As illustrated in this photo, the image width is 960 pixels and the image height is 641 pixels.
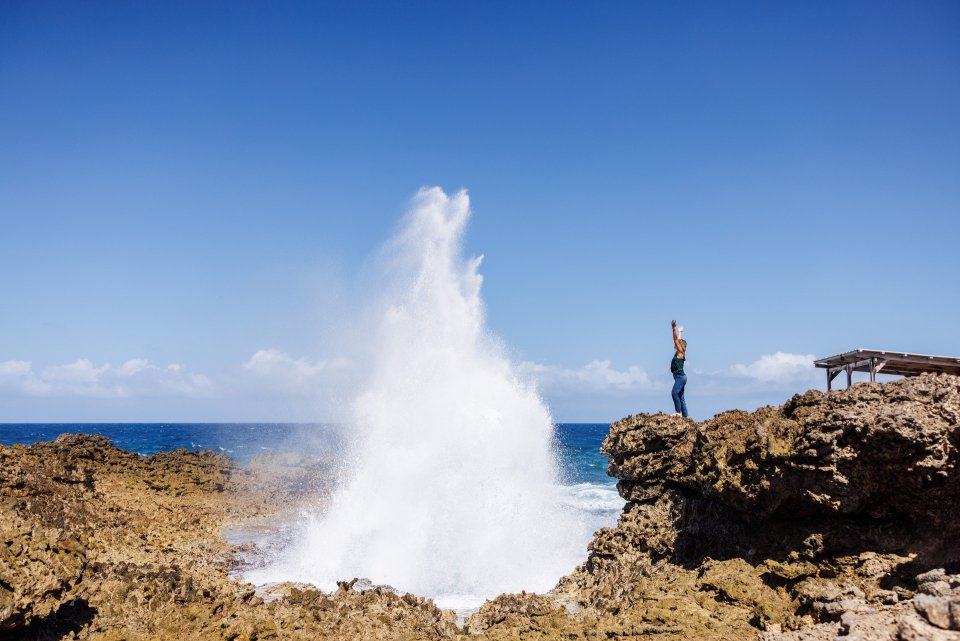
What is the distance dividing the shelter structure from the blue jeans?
7.97 ft

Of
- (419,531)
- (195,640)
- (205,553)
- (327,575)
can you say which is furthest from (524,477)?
(195,640)

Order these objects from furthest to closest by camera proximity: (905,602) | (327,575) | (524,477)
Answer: (524,477) → (327,575) → (905,602)

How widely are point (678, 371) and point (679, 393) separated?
446mm

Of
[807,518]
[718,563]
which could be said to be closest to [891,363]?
[807,518]

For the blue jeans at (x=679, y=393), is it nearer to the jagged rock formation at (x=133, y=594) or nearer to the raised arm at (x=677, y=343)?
the raised arm at (x=677, y=343)

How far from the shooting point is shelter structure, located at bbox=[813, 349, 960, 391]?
30.9ft

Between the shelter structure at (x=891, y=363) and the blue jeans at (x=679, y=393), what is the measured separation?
2428 mm

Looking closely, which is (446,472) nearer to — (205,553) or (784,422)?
(205,553)

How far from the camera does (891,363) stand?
9750mm

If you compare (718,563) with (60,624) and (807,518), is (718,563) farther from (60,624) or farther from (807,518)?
(60,624)

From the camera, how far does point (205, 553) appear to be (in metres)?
14.3

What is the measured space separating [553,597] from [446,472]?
741cm

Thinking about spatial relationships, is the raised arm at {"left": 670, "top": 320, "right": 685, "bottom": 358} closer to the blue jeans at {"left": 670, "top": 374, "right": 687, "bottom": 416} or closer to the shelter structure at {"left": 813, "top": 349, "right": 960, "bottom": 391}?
the blue jeans at {"left": 670, "top": 374, "right": 687, "bottom": 416}

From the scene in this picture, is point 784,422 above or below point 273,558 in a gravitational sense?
above
